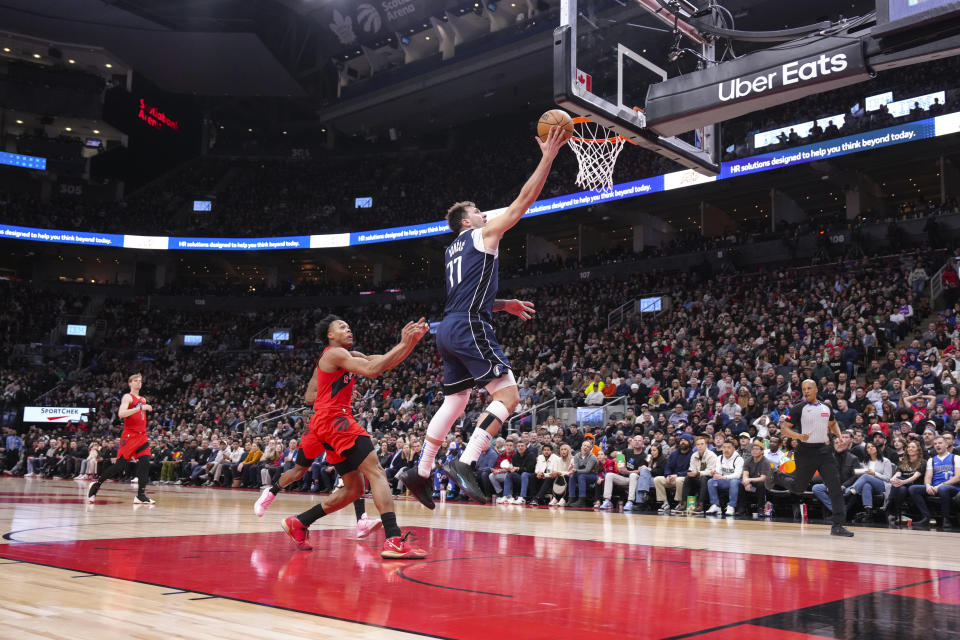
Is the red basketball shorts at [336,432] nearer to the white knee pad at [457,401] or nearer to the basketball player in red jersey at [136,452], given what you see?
the white knee pad at [457,401]

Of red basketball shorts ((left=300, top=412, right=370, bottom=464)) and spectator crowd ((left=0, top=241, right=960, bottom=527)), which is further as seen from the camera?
spectator crowd ((left=0, top=241, right=960, bottom=527))

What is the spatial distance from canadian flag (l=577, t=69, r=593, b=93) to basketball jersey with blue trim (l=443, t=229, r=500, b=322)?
3.60 metres

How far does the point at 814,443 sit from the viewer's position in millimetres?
7328

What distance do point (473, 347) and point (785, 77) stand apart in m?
4.01

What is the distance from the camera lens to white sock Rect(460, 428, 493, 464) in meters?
4.45

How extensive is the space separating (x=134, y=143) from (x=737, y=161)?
2833 centimetres

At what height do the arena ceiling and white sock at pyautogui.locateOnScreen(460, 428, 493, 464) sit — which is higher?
the arena ceiling

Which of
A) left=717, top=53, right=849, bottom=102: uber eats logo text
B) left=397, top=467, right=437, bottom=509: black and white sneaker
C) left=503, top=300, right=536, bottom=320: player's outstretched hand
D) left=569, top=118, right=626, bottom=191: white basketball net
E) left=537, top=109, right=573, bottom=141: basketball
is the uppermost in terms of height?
left=569, top=118, right=626, bottom=191: white basketball net

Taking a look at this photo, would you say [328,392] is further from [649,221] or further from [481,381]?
[649,221]

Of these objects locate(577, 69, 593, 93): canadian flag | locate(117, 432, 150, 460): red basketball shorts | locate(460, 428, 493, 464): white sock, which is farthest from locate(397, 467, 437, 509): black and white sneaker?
locate(117, 432, 150, 460): red basketball shorts

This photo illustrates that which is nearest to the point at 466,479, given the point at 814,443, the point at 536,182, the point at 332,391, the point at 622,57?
the point at 332,391

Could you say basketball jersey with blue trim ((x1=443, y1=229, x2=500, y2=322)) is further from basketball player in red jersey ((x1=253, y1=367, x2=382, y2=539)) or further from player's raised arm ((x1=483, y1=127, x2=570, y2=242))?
basketball player in red jersey ((x1=253, y1=367, x2=382, y2=539))

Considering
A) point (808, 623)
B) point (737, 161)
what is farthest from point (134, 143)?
point (808, 623)

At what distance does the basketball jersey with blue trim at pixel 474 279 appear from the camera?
4.61 metres
